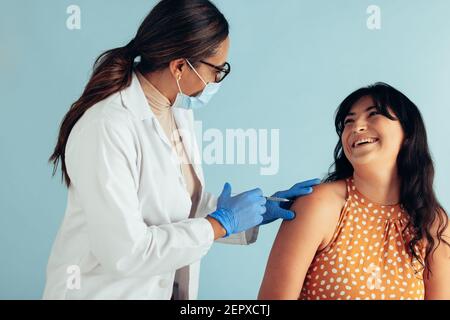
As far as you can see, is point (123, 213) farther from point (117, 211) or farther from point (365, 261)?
point (365, 261)

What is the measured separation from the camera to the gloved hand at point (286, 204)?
176 centimetres

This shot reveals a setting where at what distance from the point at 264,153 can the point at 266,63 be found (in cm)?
40

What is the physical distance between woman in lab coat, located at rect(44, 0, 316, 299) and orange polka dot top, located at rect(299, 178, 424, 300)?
0.16m

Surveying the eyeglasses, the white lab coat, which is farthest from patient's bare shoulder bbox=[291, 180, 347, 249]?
the eyeglasses

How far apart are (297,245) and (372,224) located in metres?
0.24

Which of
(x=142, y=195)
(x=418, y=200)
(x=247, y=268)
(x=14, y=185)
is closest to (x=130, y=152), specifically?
(x=142, y=195)

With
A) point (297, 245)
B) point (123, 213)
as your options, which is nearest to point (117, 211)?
point (123, 213)

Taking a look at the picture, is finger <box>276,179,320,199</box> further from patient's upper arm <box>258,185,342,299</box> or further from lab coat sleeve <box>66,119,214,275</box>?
lab coat sleeve <box>66,119,214,275</box>

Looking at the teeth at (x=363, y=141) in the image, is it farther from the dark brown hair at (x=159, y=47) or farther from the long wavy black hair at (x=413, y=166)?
the dark brown hair at (x=159, y=47)

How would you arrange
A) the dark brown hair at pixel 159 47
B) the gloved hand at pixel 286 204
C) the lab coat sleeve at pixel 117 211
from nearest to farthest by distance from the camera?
the lab coat sleeve at pixel 117 211, the dark brown hair at pixel 159 47, the gloved hand at pixel 286 204

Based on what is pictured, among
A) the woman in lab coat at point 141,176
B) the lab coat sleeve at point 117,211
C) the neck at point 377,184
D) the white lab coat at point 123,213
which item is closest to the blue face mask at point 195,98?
the woman in lab coat at point 141,176

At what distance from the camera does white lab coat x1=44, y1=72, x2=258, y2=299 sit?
1.41 m

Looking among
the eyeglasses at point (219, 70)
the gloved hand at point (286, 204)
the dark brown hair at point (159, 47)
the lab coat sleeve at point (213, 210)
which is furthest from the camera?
the lab coat sleeve at point (213, 210)

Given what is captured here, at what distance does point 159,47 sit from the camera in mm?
1568
